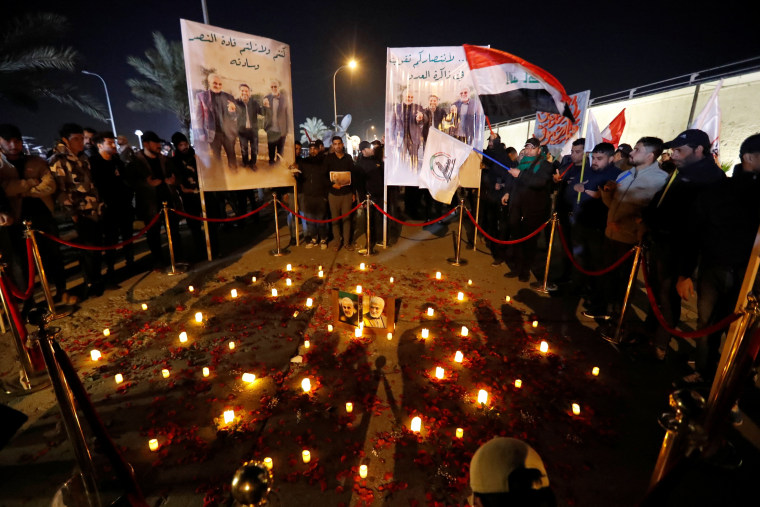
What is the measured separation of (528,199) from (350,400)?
193 inches

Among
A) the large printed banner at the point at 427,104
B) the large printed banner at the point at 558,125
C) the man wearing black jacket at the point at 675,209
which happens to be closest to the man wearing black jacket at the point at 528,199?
the large printed banner at the point at 427,104

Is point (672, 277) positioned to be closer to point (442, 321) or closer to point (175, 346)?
point (442, 321)

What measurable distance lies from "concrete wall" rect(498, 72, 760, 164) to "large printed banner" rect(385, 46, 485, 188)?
12.2 m

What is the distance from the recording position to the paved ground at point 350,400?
2742 mm

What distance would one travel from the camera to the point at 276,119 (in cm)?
822

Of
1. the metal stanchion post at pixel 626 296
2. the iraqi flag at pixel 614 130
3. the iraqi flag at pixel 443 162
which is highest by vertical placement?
the iraqi flag at pixel 614 130

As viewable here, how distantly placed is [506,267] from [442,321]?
120 inches

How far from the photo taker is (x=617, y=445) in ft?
10.1

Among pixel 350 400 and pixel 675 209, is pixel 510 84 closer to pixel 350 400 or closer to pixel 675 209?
pixel 675 209

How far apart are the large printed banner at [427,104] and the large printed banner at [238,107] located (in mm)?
2439

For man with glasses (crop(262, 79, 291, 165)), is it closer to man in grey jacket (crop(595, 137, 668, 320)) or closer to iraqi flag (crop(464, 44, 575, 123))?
iraqi flag (crop(464, 44, 575, 123))

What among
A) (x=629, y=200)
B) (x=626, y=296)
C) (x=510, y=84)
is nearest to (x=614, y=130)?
(x=510, y=84)

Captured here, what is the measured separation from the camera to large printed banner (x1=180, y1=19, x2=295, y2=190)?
274 inches

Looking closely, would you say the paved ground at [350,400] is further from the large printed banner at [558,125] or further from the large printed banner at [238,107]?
the large printed banner at [558,125]
